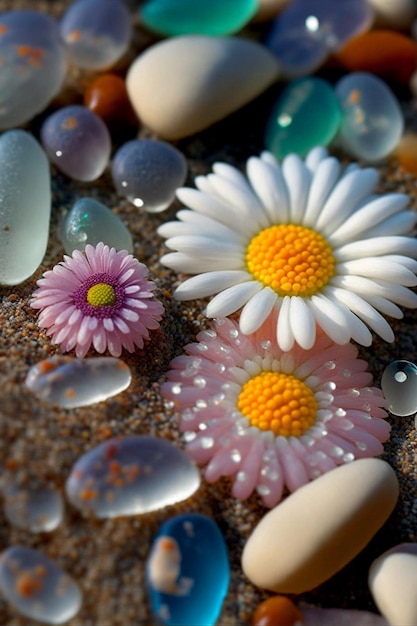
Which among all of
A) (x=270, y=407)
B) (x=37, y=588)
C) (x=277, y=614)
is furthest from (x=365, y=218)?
(x=37, y=588)

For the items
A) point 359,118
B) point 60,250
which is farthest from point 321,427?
point 359,118

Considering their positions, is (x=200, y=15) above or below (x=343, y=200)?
above

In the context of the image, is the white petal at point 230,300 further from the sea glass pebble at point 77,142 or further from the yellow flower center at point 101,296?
the sea glass pebble at point 77,142

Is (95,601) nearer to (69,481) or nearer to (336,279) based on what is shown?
(69,481)

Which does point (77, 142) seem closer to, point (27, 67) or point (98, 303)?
point (27, 67)

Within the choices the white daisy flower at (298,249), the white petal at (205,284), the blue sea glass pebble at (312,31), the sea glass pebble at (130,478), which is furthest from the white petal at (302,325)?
the blue sea glass pebble at (312,31)

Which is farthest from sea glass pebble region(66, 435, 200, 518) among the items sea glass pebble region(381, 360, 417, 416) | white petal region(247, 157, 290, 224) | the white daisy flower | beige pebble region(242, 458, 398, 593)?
white petal region(247, 157, 290, 224)
